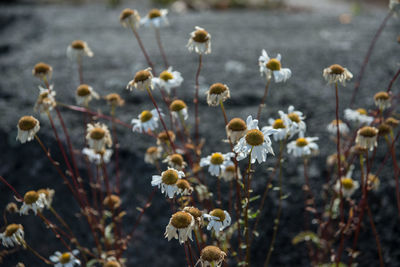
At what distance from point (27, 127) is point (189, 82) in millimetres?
2409

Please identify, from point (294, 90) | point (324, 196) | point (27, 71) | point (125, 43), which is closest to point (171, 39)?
point (125, 43)

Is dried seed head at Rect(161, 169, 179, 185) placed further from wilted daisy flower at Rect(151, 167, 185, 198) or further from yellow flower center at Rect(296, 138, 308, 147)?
yellow flower center at Rect(296, 138, 308, 147)

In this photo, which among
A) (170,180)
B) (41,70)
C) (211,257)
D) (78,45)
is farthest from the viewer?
(78,45)

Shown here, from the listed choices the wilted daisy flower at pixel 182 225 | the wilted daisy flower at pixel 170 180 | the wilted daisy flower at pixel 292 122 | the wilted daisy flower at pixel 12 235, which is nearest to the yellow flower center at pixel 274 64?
the wilted daisy flower at pixel 292 122

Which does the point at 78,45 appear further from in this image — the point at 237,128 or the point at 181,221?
the point at 181,221

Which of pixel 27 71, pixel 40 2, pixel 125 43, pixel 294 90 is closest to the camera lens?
pixel 294 90

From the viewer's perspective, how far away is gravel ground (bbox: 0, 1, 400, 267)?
2693 mm

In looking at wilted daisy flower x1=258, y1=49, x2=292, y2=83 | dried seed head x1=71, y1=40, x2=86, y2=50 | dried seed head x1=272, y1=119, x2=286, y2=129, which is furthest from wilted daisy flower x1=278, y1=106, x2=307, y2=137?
dried seed head x1=71, y1=40, x2=86, y2=50

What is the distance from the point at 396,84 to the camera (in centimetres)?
378

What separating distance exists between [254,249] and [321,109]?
1.56 metres

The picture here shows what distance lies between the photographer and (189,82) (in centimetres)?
414

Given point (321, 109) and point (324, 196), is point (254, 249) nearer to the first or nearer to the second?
point (324, 196)

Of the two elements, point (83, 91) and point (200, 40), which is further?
point (83, 91)

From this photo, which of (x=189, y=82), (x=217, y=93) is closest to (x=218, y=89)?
(x=217, y=93)
